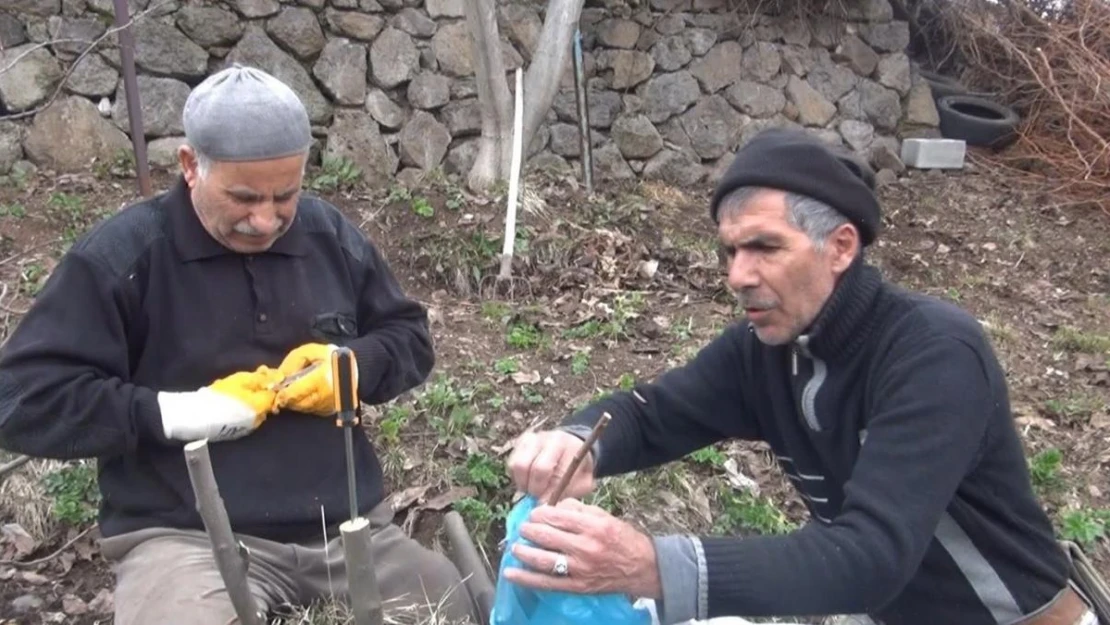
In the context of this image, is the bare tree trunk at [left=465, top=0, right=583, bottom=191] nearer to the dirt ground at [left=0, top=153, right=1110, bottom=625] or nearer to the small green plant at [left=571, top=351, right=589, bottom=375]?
the dirt ground at [left=0, top=153, right=1110, bottom=625]

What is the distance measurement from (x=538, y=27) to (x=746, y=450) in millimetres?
4382

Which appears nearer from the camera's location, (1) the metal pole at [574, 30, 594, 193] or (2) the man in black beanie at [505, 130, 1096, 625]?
(2) the man in black beanie at [505, 130, 1096, 625]

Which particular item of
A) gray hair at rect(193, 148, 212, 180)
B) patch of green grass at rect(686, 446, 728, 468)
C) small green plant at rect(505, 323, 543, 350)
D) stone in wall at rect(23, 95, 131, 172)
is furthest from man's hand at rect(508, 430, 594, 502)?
stone in wall at rect(23, 95, 131, 172)

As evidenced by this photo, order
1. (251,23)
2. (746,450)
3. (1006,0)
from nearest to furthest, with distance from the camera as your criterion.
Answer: (746,450)
(251,23)
(1006,0)

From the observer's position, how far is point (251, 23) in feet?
22.7

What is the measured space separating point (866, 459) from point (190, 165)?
1659mm

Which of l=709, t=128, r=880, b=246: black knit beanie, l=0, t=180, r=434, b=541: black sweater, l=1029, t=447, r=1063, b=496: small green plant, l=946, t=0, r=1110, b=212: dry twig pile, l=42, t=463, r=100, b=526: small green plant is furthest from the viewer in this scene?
l=946, t=0, r=1110, b=212: dry twig pile

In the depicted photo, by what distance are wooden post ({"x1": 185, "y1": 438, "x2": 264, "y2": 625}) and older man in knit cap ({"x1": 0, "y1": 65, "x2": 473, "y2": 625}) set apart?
627mm

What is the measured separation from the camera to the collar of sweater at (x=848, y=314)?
6.67 feet

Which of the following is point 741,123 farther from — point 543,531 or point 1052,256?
point 543,531

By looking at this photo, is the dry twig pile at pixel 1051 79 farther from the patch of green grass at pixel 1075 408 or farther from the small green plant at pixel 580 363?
the small green plant at pixel 580 363

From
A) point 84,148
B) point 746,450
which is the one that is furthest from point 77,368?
point 84,148

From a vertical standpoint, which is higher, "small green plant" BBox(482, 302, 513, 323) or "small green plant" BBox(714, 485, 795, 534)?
"small green plant" BBox(482, 302, 513, 323)

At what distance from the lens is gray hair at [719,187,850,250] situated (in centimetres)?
199
